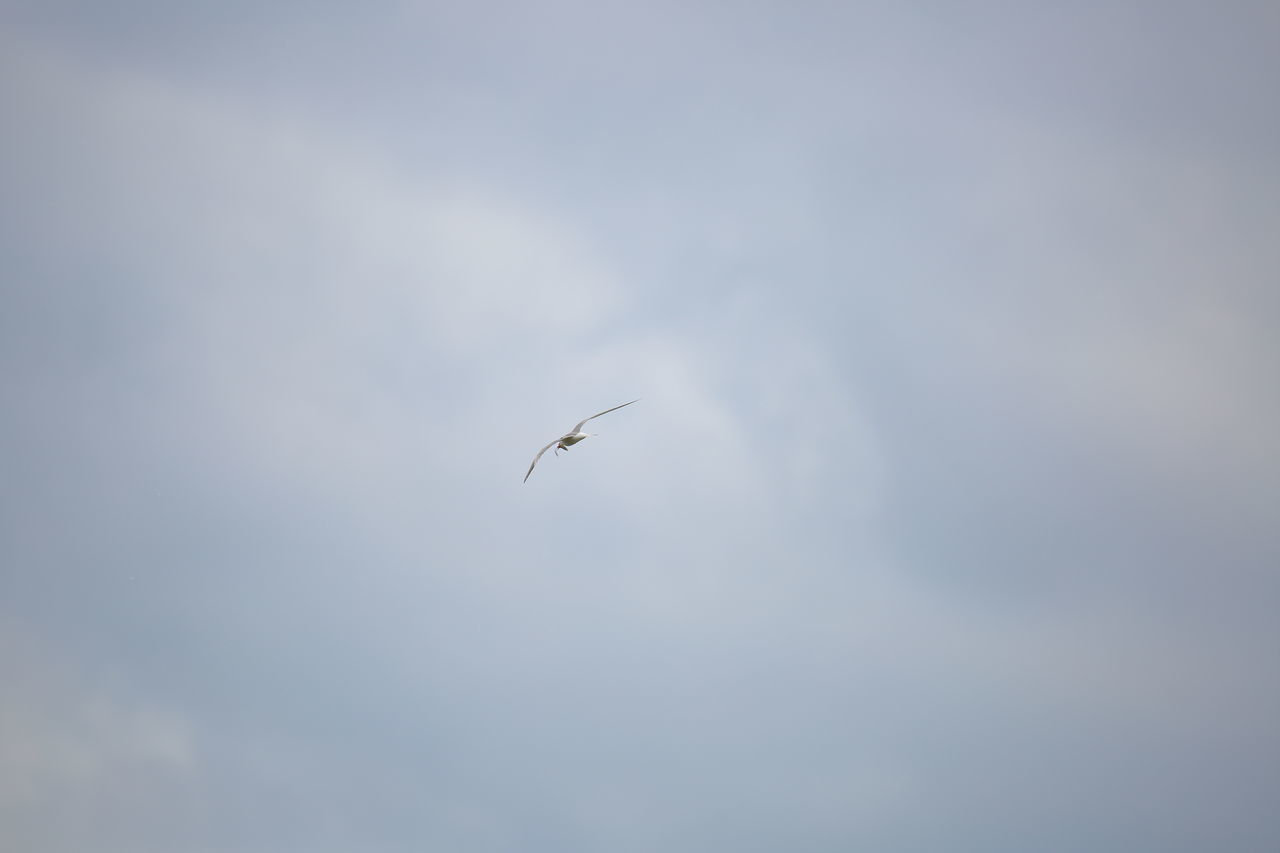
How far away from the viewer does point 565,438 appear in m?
128
